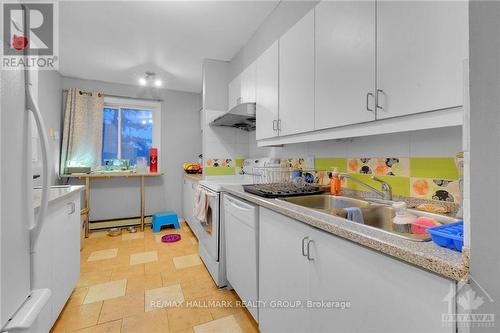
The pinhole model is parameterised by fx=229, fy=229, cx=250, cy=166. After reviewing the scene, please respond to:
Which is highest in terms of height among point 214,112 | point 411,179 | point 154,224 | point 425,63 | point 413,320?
point 214,112

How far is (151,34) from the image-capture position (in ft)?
7.80

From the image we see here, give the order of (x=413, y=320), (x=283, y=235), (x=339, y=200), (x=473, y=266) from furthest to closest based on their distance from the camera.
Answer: (x=339, y=200), (x=283, y=235), (x=413, y=320), (x=473, y=266)

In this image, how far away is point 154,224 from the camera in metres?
3.54

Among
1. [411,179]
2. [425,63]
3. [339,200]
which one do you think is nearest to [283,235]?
[339,200]

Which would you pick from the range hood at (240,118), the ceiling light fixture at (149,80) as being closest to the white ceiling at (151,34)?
the ceiling light fixture at (149,80)

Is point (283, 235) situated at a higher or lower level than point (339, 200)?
lower

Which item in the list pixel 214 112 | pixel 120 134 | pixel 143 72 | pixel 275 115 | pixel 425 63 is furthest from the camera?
pixel 120 134

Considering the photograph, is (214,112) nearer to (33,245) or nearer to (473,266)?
(33,245)

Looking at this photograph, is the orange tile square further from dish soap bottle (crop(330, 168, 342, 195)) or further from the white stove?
dish soap bottle (crop(330, 168, 342, 195))

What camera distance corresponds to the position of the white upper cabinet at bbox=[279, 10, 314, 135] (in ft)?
4.56

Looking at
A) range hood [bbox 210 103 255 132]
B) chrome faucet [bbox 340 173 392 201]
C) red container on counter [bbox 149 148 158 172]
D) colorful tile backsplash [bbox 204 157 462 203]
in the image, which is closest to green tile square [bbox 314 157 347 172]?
colorful tile backsplash [bbox 204 157 462 203]

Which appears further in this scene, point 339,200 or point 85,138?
point 85,138

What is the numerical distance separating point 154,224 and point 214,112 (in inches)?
78.4

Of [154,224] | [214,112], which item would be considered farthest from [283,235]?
[154,224]
